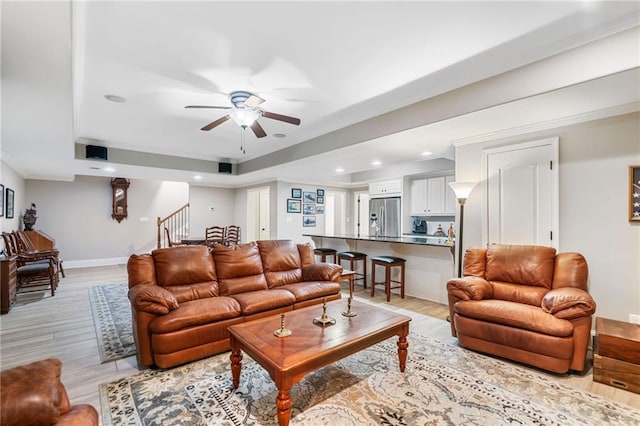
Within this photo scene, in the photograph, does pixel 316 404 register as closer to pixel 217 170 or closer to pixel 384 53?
pixel 384 53

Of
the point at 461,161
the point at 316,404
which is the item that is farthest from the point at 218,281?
the point at 461,161

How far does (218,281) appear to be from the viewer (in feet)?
11.4

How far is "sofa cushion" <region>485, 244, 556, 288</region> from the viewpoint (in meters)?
3.04

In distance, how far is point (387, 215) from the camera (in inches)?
288

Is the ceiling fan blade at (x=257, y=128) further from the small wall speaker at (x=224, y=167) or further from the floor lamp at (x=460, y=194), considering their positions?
the small wall speaker at (x=224, y=167)

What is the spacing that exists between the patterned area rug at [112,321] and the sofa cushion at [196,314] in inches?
27.2

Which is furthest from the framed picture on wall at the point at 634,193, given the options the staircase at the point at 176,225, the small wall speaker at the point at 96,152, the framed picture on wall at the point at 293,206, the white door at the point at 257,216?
the staircase at the point at 176,225

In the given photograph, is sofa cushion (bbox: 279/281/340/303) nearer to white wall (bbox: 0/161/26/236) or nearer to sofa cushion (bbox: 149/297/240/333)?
sofa cushion (bbox: 149/297/240/333)

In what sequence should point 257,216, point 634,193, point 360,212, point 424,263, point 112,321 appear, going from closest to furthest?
point 634,193 < point 112,321 < point 424,263 < point 360,212 < point 257,216

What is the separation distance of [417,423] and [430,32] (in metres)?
2.60

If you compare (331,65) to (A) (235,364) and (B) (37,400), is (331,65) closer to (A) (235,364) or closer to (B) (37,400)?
(A) (235,364)

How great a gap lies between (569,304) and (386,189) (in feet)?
16.8

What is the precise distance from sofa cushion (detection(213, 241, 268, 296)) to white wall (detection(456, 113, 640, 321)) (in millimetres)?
3454

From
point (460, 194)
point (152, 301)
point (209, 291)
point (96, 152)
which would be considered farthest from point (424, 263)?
point (96, 152)
